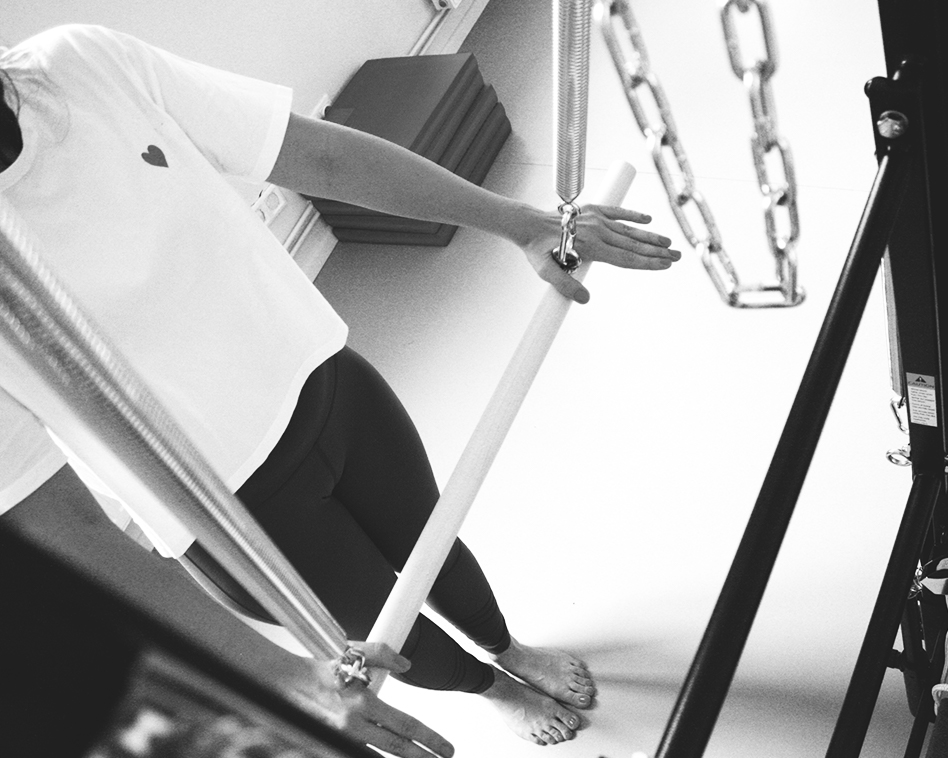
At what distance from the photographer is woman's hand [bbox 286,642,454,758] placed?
0.56 metres

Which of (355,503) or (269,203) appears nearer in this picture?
(355,503)

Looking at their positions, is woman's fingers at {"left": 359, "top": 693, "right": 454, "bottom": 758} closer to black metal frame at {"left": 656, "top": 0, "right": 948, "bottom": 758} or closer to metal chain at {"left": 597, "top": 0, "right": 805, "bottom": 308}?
black metal frame at {"left": 656, "top": 0, "right": 948, "bottom": 758}

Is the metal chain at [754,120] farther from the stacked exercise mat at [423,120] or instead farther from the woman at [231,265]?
the stacked exercise mat at [423,120]

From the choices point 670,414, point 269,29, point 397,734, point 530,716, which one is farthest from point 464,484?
point 269,29

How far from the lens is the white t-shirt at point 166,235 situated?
2.74 ft

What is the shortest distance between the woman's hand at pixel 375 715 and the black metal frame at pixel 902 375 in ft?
0.66

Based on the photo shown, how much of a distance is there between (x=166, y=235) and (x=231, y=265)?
3.1 inches

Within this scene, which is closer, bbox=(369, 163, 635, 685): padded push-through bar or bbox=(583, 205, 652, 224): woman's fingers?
bbox=(369, 163, 635, 685): padded push-through bar

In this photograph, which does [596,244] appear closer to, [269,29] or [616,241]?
[616,241]

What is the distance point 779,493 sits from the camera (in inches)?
24.7

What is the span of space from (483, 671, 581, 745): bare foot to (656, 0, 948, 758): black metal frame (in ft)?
2.12

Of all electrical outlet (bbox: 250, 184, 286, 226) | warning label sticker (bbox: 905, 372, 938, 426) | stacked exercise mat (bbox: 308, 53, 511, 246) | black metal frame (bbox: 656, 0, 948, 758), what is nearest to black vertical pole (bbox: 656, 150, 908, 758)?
black metal frame (bbox: 656, 0, 948, 758)

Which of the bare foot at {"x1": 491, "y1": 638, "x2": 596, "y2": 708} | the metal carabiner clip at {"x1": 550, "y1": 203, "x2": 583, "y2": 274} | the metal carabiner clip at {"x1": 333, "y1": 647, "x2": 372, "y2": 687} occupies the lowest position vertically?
the metal carabiner clip at {"x1": 333, "y1": 647, "x2": 372, "y2": 687}

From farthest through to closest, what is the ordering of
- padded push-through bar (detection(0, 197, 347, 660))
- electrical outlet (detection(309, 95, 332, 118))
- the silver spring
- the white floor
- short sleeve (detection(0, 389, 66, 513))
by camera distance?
electrical outlet (detection(309, 95, 332, 118)), the white floor, the silver spring, short sleeve (detection(0, 389, 66, 513)), padded push-through bar (detection(0, 197, 347, 660))
